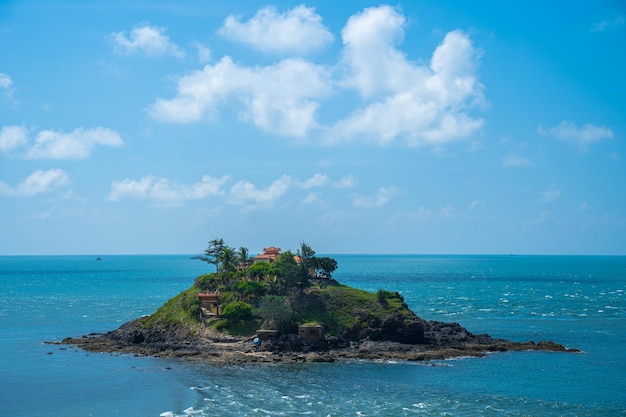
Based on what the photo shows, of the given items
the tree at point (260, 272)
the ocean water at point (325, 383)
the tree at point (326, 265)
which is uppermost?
the tree at point (326, 265)

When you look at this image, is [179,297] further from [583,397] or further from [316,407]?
[583,397]

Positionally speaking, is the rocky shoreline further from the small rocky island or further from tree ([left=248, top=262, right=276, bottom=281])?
tree ([left=248, top=262, right=276, bottom=281])

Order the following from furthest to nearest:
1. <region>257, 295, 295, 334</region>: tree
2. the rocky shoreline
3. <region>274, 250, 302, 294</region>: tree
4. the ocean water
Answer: <region>274, 250, 302, 294</region>: tree, <region>257, 295, 295, 334</region>: tree, the rocky shoreline, the ocean water

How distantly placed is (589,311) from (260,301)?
74529mm

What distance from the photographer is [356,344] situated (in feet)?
287

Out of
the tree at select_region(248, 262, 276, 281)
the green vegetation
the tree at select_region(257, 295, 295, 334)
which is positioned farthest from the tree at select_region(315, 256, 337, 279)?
the tree at select_region(257, 295, 295, 334)

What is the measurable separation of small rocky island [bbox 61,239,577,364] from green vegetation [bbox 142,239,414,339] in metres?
0.15

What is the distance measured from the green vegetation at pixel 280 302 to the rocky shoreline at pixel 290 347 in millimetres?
2687

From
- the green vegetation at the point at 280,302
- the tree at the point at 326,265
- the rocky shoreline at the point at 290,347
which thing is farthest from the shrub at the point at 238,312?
the tree at the point at 326,265

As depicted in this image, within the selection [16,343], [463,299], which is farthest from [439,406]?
[463,299]

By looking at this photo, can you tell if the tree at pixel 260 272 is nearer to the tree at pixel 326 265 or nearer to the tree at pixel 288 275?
the tree at pixel 326 265

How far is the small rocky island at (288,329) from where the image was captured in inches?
3322

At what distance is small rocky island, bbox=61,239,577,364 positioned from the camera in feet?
277

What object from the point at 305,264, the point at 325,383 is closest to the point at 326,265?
the point at 305,264
